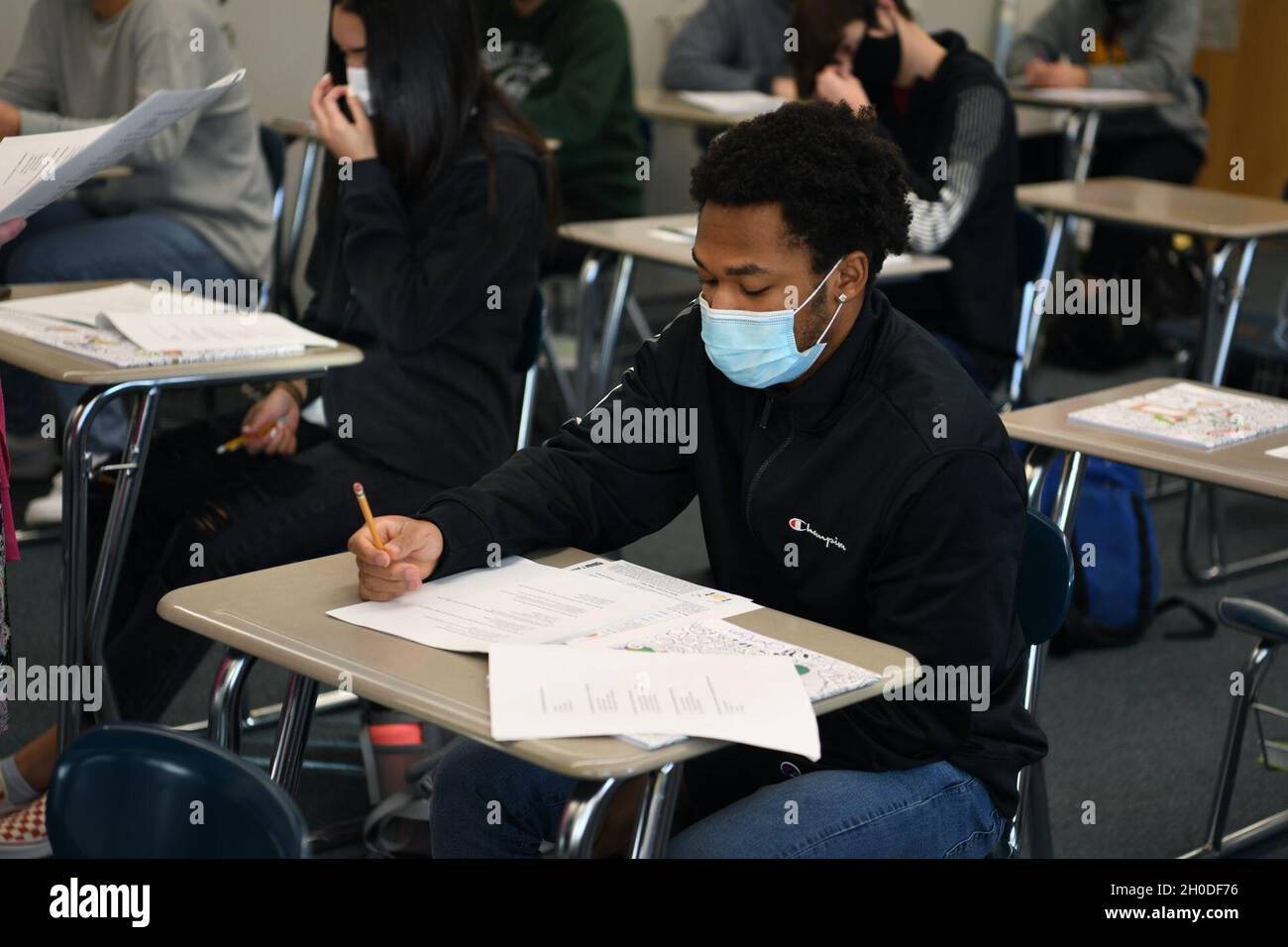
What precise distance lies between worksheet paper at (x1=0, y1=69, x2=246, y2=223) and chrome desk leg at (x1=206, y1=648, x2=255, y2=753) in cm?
60

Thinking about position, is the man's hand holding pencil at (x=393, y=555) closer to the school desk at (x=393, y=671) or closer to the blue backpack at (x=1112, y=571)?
the school desk at (x=393, y=671)

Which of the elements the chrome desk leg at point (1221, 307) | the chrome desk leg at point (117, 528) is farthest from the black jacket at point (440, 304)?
the chrome desk leg at point (1221, 307)

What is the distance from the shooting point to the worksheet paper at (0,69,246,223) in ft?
5.66

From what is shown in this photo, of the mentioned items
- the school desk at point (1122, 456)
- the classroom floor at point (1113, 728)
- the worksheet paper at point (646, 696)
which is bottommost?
the classroom floor at point (1113, 728)

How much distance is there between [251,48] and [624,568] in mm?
3606

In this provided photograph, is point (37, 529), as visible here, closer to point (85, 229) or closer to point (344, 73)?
point (85, 229)

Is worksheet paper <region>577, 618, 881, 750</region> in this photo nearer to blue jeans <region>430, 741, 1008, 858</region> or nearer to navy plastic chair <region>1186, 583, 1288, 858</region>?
blue jeans <region>430, 741, 1008, 858</region>

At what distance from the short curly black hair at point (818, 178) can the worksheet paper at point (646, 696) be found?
47cm

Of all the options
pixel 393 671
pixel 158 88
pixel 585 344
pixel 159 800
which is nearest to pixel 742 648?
pixel 393 671

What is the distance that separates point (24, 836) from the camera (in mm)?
2125

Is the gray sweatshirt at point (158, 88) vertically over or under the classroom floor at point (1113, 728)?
over

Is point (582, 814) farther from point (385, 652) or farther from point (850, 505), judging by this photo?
point (850, 505)

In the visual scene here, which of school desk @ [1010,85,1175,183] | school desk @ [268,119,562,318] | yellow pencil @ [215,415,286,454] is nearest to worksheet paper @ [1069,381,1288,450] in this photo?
yellow pencil @ [215,415,286,454]

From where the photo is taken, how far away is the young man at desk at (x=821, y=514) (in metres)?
1.43
